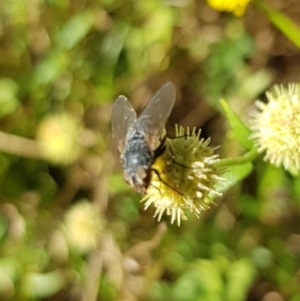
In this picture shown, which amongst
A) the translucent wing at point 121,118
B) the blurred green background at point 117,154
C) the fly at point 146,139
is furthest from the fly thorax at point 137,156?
the blurred green background at point 117,154

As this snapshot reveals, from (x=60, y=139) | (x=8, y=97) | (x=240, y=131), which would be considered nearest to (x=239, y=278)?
(x=240, y=131)

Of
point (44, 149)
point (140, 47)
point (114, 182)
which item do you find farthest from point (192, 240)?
point (140, 47)

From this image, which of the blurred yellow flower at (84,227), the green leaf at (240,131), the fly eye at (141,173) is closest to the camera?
the fly eye at (141,173)

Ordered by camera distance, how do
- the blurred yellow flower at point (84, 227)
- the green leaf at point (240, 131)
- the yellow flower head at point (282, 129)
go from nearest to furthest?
the yellow flower head at point (282, 129) → the green leaf at point (240, 131) → the blurred yellow flower at point (84, 227)

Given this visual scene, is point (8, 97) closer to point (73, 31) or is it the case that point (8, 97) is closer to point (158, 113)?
point (73, 31)

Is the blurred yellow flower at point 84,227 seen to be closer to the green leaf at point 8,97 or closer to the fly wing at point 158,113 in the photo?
the green leaf at point 8,97

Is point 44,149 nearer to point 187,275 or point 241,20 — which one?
point 187,275

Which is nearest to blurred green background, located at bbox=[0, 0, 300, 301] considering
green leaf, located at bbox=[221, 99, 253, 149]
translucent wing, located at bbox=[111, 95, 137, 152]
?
green leaf, located at bbox=[221, 99, 253, 149]
